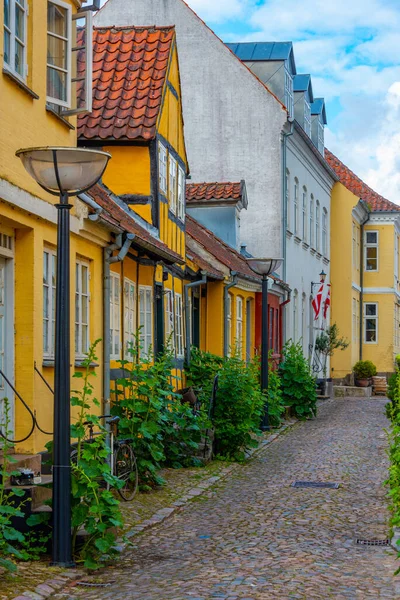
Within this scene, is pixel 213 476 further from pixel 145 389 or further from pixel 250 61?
pixel 250 61

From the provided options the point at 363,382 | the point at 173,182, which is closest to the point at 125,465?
the point at 173,182

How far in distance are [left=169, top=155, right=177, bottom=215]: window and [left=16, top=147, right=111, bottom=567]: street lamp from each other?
1012cm

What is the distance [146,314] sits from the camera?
16312 mm

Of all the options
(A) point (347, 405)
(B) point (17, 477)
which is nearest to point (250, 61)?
(A) point (347, 405)

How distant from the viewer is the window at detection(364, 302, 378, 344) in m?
45.4

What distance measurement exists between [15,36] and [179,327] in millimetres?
10609

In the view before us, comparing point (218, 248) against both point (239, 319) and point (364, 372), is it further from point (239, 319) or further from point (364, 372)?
point (364, 372)

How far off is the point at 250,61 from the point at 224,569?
82.4 feet

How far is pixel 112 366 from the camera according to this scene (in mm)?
14078

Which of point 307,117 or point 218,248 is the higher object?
point 307,117

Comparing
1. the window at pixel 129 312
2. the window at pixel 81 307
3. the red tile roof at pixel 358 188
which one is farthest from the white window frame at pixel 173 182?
the red tile roof at pixel 358 188

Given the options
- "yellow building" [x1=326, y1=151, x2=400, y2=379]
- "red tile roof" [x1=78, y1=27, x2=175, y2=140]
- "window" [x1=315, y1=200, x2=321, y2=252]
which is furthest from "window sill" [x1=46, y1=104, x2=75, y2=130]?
"yellow building" [x1=326, y1=151, x2=400, y2=379]

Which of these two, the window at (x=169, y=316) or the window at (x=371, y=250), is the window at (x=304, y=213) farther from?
the window at (x=169, y=316)

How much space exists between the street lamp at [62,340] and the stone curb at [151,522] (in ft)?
0.99
